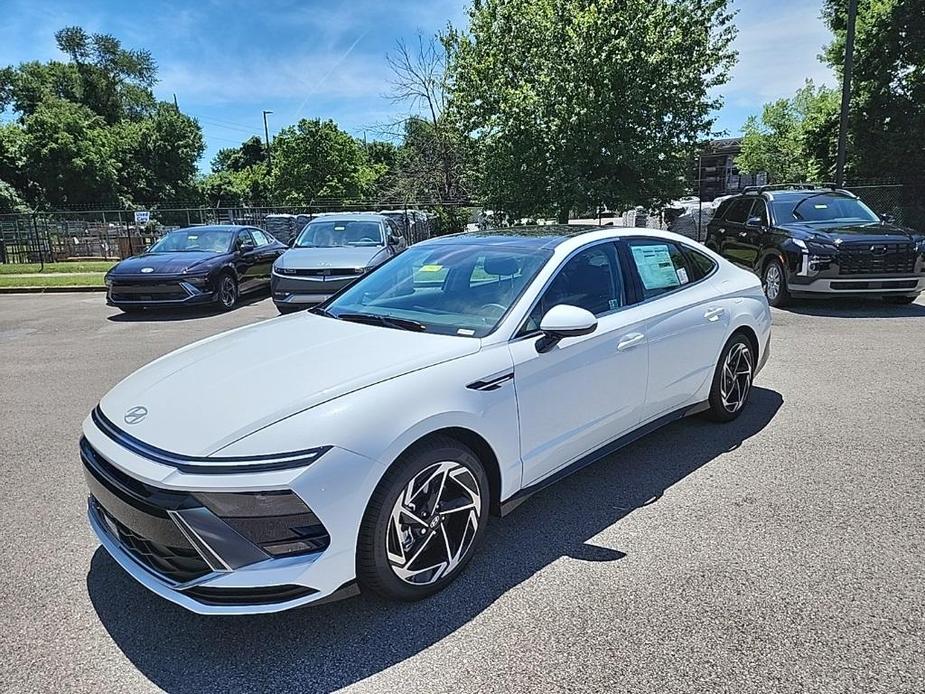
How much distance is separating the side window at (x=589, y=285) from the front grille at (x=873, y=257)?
6886 mm

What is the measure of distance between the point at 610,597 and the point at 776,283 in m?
8.76

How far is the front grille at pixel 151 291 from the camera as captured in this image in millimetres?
10477

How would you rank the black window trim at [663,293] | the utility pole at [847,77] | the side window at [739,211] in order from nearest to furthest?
the black window trim at [663,293] < the side window at [739,211] < the utility pole at [847,77]

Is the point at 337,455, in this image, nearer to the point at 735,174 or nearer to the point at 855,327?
the point at 855,327

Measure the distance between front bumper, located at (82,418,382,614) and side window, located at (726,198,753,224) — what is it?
10684 mm

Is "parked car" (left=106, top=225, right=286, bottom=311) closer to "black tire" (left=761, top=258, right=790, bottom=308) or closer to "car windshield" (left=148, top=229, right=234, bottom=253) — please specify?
"car windshield" (left=148, top=229, right=234, bottom=253)

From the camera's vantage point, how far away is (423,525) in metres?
2.62

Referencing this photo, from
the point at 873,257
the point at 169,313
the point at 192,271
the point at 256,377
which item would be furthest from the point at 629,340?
the point at 169,313

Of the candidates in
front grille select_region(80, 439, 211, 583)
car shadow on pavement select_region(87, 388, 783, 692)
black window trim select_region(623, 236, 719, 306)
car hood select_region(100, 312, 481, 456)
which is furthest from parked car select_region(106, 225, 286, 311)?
front grille select_region(80, 439, 211, 583)

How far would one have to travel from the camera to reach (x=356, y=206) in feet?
86.1

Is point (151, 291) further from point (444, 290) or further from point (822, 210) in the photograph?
point (822, 210)

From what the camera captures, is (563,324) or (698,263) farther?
(698,263)

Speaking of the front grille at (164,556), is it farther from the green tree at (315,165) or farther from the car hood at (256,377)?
the green tree at (315,165)

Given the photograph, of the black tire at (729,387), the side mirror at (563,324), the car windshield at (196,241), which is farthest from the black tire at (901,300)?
the car windshield at (196,241)
